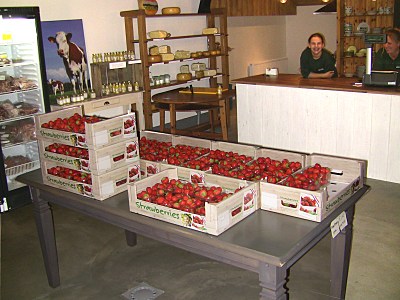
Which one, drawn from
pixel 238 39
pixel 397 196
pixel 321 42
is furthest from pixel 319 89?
pixel 238 39

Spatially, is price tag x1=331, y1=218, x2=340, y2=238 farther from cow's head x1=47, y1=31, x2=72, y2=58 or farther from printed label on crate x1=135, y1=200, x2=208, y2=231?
cow's head x1=47, y1=31, x2=72, y2=58

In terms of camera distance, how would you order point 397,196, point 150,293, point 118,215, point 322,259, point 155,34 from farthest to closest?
1. point 155,34
2. point 397,196
3. point 322,259
4. point 150,293
5. point 118,215

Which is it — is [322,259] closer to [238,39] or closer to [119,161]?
[119,161]

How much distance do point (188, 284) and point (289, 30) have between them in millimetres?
9989

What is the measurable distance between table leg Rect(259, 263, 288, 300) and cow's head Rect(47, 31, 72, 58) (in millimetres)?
5379

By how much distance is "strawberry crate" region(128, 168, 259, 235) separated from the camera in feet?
7.33

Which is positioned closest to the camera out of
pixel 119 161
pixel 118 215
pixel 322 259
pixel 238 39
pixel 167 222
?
pixel 167 222

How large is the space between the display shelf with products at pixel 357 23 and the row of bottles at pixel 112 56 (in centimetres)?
402

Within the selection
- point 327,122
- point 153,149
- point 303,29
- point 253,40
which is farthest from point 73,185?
point 303,29

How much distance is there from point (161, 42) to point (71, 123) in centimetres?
541

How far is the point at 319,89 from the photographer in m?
5.56

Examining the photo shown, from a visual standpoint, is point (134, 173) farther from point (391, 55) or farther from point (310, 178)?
point (391, 55)

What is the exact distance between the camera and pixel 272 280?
2.11m

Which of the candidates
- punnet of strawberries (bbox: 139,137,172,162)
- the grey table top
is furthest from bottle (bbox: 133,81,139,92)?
the grey table top
